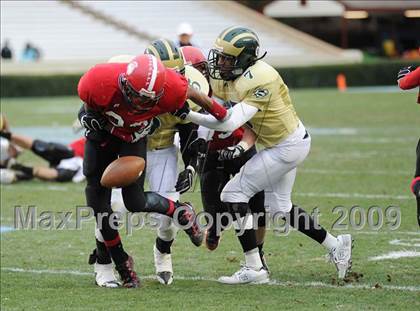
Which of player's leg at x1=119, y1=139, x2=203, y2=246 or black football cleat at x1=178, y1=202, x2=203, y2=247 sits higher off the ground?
player's leg at x1=119, y1=139, x2=203, y2=246

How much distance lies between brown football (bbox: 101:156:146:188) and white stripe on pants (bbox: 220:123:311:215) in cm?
59

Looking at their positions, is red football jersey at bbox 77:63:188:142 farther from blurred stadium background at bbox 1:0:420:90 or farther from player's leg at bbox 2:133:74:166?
blurred stadium background at bbox 1:0:420:90

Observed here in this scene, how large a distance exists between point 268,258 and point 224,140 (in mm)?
830

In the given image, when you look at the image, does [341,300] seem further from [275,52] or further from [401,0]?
[401,0]

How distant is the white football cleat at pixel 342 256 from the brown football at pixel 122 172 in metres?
1.21

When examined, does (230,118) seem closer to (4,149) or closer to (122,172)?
(122,172)

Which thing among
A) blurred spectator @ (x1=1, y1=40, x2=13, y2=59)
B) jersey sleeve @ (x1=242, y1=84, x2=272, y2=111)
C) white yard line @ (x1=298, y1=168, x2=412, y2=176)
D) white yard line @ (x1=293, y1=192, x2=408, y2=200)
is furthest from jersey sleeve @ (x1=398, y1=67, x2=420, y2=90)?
blurred spectator @ (x1=1, y1=40, x2=13, y2=59)

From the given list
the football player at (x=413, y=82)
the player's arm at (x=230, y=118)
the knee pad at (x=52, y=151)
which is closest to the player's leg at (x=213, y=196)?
the player's arm at (x=230, y=118)

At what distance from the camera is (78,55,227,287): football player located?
475 cm

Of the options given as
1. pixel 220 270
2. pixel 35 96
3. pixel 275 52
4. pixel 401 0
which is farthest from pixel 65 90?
pixel 220 270

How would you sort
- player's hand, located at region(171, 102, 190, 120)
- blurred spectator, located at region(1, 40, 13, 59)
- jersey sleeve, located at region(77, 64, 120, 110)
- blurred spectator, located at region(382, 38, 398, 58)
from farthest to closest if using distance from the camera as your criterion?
blurred spectator, located at region(382, 38, 398, 58) < blurred spectator, located at region(1, 40, 13, 59) < player's hand, located at region(171, 102, 190, 120) < jersey sleeve, located at region(77, 64, 120, 110)

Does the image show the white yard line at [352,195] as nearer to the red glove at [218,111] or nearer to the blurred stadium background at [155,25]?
the red glove at [218,111]

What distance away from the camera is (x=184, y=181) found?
5.23 metres

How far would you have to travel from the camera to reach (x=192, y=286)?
521cm
